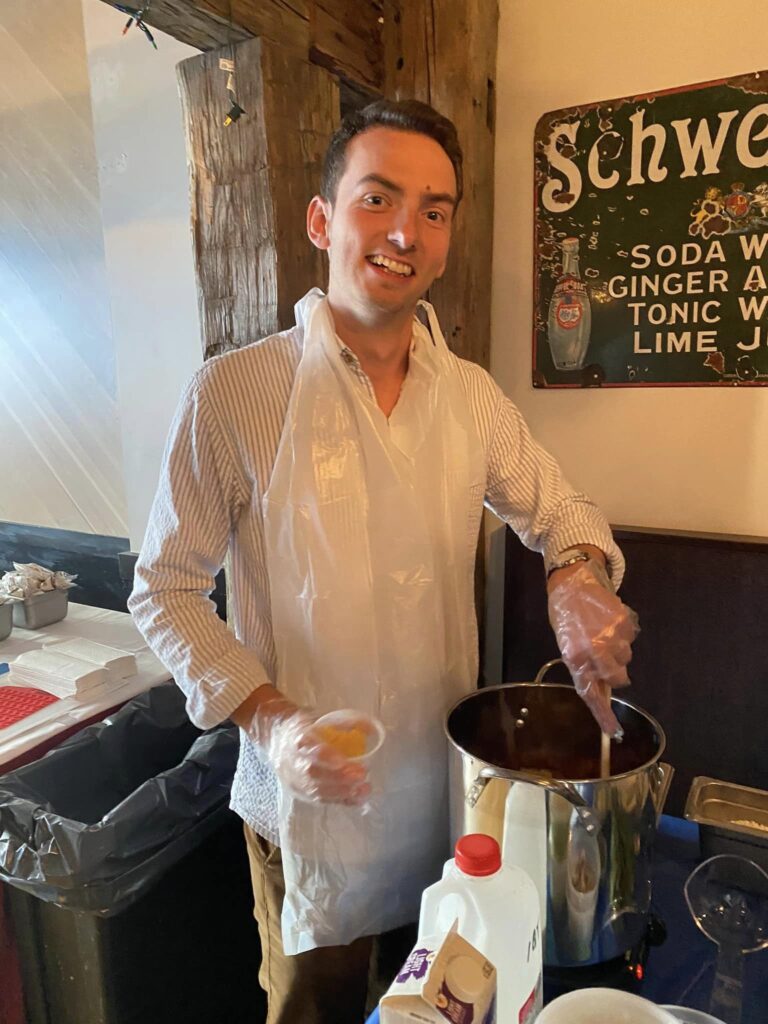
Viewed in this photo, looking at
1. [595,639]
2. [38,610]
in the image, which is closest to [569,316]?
[595,639]

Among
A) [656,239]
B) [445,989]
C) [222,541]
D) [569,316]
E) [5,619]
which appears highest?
[656,239]

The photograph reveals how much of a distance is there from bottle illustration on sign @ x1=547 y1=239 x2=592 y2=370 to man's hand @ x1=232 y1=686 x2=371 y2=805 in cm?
97

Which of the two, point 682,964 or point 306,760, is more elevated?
point 306,760

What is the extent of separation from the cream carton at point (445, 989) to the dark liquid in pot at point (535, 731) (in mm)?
399

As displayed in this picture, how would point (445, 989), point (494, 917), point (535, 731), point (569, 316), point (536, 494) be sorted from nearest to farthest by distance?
point (445, 989)
point (494, 917)
point (535, 731)
point (536, 494)
point (569, 316)

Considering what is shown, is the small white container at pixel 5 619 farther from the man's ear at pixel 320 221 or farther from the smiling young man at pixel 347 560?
the man's ear at pixel 320 221

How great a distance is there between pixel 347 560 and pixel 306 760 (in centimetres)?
25

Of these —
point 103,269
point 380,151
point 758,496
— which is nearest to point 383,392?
point 380,151

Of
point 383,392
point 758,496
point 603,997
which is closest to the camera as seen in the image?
point 603,997

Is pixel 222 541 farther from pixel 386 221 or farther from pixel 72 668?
pixel 72 668

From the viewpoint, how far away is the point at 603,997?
0.60m

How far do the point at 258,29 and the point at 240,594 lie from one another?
848mm

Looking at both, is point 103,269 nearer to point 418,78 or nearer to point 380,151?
point 418,78

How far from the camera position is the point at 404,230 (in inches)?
35.8
